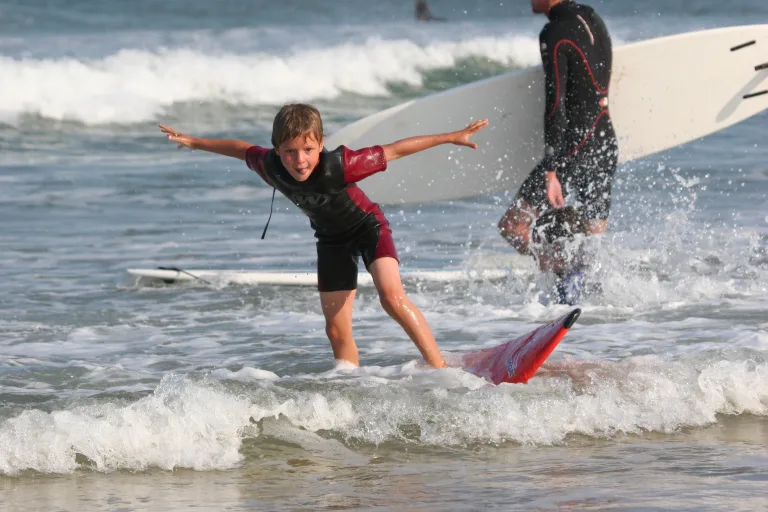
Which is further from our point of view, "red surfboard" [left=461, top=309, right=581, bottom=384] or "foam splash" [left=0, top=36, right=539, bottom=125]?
"foam splash" [left=0, top=36, right=539, bottom=125]

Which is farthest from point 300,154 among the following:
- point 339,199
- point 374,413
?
point 374,413

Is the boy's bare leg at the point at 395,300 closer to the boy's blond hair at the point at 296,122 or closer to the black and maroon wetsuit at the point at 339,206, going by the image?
the black and maroon wetsuit at the point at 339,206

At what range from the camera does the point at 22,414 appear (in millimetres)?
4594

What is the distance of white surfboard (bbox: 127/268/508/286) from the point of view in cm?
759

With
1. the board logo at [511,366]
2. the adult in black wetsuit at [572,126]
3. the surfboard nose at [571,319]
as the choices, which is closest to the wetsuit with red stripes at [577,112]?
the adult in black wetsuit at [572,126]

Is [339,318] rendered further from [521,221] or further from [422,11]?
[422,11]

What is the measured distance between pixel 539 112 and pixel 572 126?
693 millimetres

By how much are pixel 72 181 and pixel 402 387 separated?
24.8 feet

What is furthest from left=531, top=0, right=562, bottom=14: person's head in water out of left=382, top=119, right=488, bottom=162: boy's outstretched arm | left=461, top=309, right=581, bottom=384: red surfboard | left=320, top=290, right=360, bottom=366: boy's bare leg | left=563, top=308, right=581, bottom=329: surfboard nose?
left=563, top=308, right=581, bottom=329: surfboard nose

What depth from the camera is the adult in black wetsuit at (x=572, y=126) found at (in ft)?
21.2

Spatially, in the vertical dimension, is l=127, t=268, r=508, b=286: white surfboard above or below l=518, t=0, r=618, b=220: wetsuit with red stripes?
below

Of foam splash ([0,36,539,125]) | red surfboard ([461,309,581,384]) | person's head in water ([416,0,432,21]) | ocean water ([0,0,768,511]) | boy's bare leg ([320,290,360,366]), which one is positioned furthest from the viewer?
person's head in water ([416,0,432,21])

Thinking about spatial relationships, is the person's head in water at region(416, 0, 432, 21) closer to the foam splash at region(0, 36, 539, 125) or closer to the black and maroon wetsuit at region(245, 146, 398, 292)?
the foam splash at region(0, 36, 539, 125)

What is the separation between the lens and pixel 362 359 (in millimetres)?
5824
